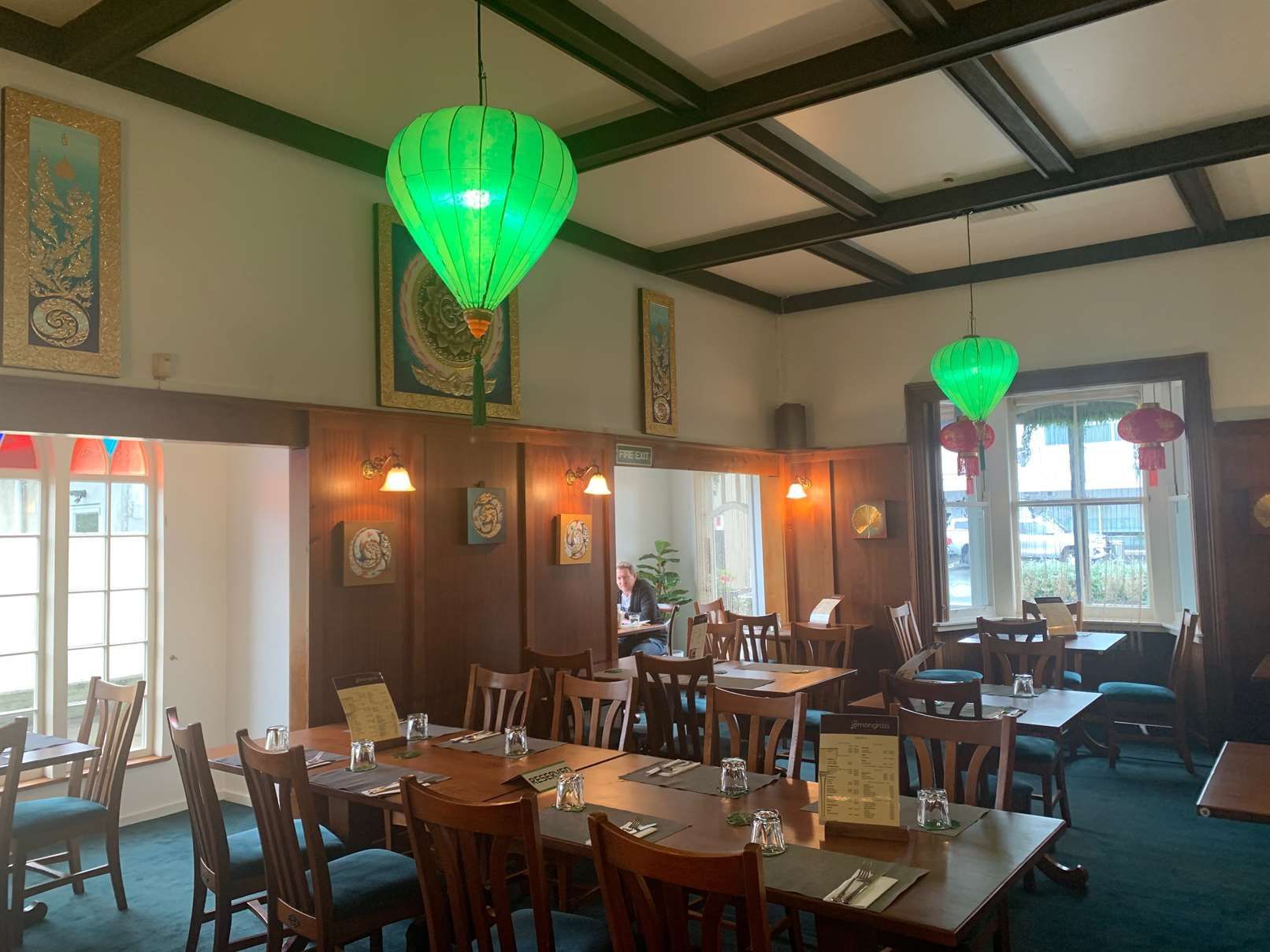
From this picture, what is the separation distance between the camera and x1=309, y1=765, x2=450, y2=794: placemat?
3.13 metres

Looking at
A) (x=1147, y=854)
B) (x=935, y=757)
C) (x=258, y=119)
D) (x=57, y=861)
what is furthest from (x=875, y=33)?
(x=57, y=861)

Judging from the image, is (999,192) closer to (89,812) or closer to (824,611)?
(824,611)

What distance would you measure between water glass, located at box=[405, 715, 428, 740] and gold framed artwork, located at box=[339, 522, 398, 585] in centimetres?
92

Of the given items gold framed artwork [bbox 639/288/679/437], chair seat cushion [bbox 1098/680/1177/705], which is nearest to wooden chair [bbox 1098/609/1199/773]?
chair seat cushion [bbox 1098/680/1177/705]

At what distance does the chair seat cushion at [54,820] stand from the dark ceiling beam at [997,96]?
4.59 meters

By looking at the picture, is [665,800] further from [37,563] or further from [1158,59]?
[37,563]

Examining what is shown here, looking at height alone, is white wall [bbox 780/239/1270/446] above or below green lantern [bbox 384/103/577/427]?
above

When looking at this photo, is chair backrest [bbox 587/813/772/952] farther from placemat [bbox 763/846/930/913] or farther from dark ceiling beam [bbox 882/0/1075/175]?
dark ceiling beam [bbox 882/0/1075/175]

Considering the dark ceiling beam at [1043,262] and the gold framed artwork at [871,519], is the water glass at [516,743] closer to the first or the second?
the gold framed artwork at [871,519]

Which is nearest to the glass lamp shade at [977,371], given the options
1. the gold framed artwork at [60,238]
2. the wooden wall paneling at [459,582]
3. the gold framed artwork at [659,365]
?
the gold framed artwork at [659,365]

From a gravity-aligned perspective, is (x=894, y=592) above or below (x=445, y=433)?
below

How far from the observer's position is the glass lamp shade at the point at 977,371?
17.3 ft

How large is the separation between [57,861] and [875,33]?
5117 mm

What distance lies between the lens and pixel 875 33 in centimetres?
368
